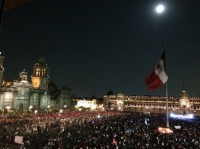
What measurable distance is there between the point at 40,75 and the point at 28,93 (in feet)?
52.0

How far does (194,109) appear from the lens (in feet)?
465

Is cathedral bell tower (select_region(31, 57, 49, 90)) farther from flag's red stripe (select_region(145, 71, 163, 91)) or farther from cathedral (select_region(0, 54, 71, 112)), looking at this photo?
flag's red stripe (select_region(145, 71, 163, 91))

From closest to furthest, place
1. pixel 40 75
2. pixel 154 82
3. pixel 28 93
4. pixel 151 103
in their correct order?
pixel 154 82 → pixel 28 93 → pixel 40 75 → pixel 151 103

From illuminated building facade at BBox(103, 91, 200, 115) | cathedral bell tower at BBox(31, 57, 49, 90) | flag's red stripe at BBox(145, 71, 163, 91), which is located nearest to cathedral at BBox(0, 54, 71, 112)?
cathedral bell tower at BBox(31, 57, 49, 90)

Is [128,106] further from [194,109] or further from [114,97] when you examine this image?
[194,109]

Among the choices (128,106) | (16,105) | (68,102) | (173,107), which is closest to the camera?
(16,105)

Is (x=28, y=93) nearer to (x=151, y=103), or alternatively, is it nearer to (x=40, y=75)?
(x=40, y=75)

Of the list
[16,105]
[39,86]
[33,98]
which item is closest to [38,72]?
[39,86]

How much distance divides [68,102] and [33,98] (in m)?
29.9

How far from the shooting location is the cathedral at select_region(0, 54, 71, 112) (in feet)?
255

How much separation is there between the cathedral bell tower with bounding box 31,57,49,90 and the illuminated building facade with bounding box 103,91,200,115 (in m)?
61.0

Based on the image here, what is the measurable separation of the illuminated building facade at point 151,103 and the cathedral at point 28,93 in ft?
190

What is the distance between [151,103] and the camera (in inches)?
6250

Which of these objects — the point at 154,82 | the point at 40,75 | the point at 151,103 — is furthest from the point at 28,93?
the point at 151,103
